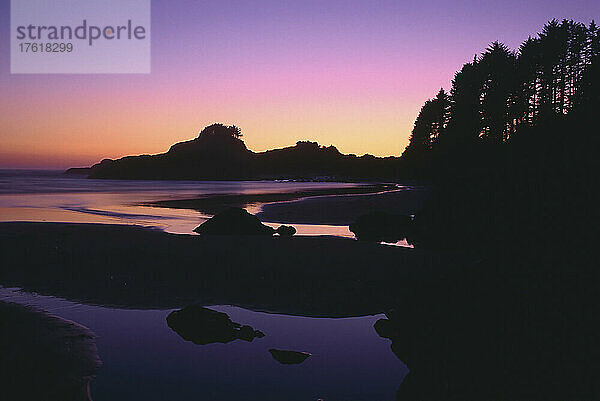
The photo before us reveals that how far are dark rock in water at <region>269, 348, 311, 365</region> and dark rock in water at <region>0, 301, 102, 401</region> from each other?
2982 mm

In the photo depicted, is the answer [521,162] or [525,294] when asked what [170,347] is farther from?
[521,162]

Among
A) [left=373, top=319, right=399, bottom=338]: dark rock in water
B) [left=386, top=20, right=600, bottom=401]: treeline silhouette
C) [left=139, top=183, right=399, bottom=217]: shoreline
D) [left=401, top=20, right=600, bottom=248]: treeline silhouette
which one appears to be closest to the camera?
[left=386, top=20, right=600, bottom=401]: treeline silhouette

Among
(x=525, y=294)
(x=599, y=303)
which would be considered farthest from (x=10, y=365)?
(x=599, y=303)

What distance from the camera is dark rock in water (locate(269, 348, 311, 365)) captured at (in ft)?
25.9

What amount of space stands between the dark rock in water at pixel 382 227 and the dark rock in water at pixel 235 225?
4.42m

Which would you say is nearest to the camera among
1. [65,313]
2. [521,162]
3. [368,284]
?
[65,313]

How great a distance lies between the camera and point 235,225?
20.4m

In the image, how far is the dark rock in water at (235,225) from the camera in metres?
20.3

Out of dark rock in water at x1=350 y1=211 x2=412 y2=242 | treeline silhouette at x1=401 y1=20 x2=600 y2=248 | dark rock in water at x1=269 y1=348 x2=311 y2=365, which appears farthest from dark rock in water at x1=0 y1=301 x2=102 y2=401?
dark rock in water at x1=350 y1=211 x2=412 y2=242

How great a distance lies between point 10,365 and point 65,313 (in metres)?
2.95

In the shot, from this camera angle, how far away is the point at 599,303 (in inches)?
223

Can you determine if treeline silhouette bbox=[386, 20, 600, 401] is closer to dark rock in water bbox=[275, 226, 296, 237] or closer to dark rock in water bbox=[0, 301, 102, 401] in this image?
dark rock in water bbox=[0, 301, 102, 401]

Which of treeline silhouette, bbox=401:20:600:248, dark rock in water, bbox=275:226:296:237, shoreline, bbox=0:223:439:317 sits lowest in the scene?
shoreline, bbox=0:223:439:317

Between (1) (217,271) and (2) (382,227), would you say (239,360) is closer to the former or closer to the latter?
(1) (217,271)
